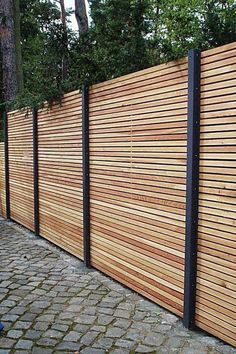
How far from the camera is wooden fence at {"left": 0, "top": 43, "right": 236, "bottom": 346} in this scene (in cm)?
307

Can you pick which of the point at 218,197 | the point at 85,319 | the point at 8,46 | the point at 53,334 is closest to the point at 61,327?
the point at 53,334

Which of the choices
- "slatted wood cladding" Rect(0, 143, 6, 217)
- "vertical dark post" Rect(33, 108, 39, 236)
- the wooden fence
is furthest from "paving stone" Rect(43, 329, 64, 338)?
"slatted wood cladding" Rect(0, 143, 6, 217)

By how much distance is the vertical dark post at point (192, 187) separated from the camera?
323cm

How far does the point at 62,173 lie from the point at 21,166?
91.0 inches

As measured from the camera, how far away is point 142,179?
404 cm

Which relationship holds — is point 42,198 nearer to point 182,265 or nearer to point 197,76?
point 182,265

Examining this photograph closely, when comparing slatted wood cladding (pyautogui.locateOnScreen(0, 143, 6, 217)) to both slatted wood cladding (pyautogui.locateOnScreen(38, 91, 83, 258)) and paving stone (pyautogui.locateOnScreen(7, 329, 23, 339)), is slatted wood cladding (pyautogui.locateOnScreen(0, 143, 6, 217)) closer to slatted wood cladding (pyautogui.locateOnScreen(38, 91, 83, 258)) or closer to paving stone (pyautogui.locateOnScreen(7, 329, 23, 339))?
slatted wood cladding (pyautogui.locateOnScreen(38, 91, 83, 258))

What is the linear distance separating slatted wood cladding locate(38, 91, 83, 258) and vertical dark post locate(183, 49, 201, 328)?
233 centimetres

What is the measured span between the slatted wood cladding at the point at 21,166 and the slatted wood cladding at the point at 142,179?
2.74 m

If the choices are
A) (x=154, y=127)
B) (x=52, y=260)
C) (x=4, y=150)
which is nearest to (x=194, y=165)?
(x=154, y=127)

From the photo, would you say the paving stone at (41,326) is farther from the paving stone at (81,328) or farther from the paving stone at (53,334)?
the paving stone at (81,328)

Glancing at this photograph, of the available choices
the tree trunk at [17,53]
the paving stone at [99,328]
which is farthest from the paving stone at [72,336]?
the tree trunk at [17,53]

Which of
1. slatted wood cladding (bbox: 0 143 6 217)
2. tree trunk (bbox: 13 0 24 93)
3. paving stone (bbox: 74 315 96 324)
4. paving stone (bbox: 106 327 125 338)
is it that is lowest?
paving stone (bbox: 74 315 96 324)

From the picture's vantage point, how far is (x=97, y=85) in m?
4.85
